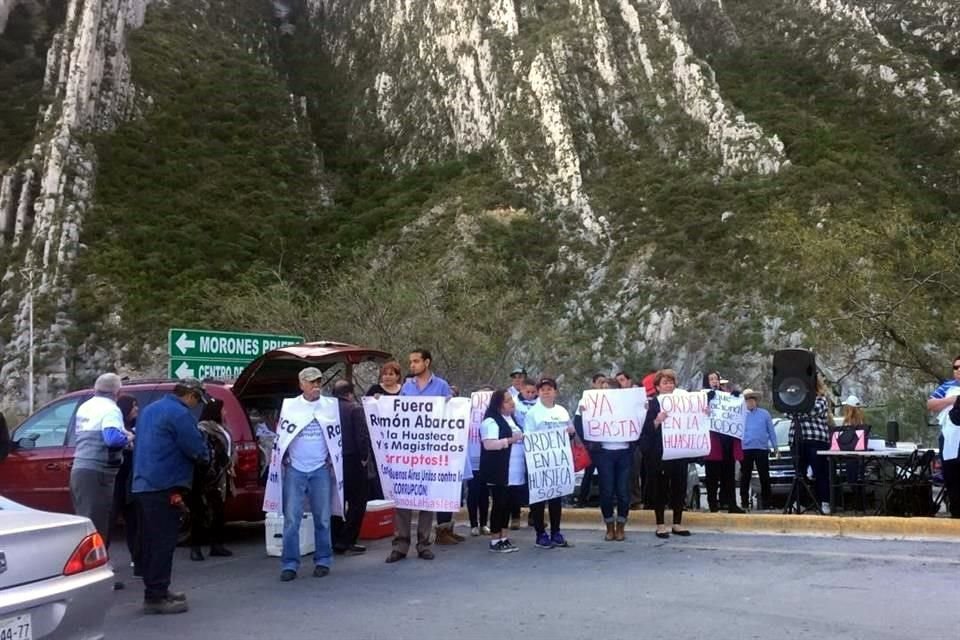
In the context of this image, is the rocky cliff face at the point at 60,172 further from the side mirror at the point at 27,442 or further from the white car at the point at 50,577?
the white car at the point at 50,577

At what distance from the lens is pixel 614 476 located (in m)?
9.77

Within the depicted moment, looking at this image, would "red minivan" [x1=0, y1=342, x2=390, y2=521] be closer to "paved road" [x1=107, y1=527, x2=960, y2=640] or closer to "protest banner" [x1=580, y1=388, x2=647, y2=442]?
"paved road" [x1=107, y1=527, x2=960, y2=640]

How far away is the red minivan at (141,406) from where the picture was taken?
1006 cm

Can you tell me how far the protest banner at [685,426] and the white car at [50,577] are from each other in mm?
6214

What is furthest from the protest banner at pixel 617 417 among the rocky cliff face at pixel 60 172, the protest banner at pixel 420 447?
the rocky cliff face at pixel 60 172

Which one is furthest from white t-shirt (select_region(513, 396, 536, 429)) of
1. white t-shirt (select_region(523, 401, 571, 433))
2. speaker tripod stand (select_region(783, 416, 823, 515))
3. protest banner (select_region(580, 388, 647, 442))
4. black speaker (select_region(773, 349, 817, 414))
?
speaker tripod stand (select_region(783, 416, 823, 515))

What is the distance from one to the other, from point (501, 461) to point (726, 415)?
3546mm

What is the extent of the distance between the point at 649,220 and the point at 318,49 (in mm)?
36129

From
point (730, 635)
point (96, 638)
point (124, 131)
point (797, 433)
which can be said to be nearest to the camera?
point (96, 638)

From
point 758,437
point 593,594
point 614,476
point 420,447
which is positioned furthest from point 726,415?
point 593,594

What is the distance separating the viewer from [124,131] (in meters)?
56.8

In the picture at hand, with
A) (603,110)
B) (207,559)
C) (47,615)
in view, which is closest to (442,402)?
(207,559)

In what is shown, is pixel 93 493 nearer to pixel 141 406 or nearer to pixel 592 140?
pixel 141 406

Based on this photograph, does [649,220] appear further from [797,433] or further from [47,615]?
[47,615]
